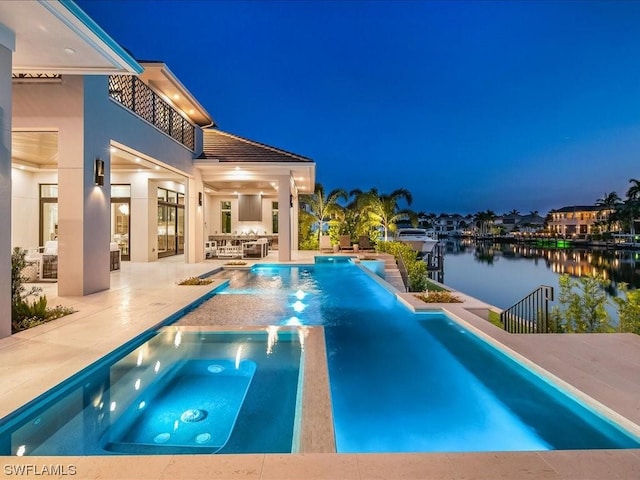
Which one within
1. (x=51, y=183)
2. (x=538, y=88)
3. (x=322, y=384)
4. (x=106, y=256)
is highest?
(x=538, y=88)

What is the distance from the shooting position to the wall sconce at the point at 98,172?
26.1 ft

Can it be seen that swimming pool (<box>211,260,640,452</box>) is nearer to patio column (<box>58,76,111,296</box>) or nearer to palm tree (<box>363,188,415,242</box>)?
patio column (<box>58,76,111,296</box>)

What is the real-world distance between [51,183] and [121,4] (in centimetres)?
3594

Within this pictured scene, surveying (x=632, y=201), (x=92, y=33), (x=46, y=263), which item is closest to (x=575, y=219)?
(x=632, y=201)

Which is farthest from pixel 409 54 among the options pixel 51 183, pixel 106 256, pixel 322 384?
pixel 322 384

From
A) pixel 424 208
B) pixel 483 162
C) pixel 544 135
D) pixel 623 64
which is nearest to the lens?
pixel 623 64

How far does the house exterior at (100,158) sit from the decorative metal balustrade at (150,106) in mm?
34

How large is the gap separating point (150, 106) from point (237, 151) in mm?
4325

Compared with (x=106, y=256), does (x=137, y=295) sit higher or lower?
lower

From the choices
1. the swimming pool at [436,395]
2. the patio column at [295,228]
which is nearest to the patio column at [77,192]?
the swimming pool at [436,395]

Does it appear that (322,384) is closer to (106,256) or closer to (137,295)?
(137,295)

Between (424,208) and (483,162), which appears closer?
(483,162)

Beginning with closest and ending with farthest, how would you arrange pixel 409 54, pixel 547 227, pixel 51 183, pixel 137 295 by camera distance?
1. pixel 137 295
2. pixel 51 183
3. pixel 409 54
4. pixel 547 227

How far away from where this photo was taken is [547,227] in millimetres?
94375
